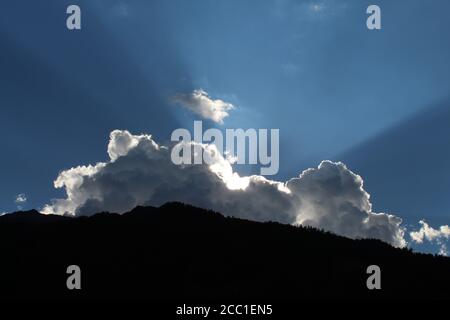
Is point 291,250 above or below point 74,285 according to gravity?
above

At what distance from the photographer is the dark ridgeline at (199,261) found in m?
40.6

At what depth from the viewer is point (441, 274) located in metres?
44.2

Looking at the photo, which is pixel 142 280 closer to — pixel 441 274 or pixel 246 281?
pixel 246 281

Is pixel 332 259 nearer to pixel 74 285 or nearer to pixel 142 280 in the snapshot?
pixel 142 280

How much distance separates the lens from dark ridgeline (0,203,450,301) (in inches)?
1598

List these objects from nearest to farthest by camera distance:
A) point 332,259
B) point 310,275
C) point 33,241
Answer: point 310,275 → point 332,259 → point 33,241

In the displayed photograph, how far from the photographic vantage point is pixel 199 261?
1868 inches
